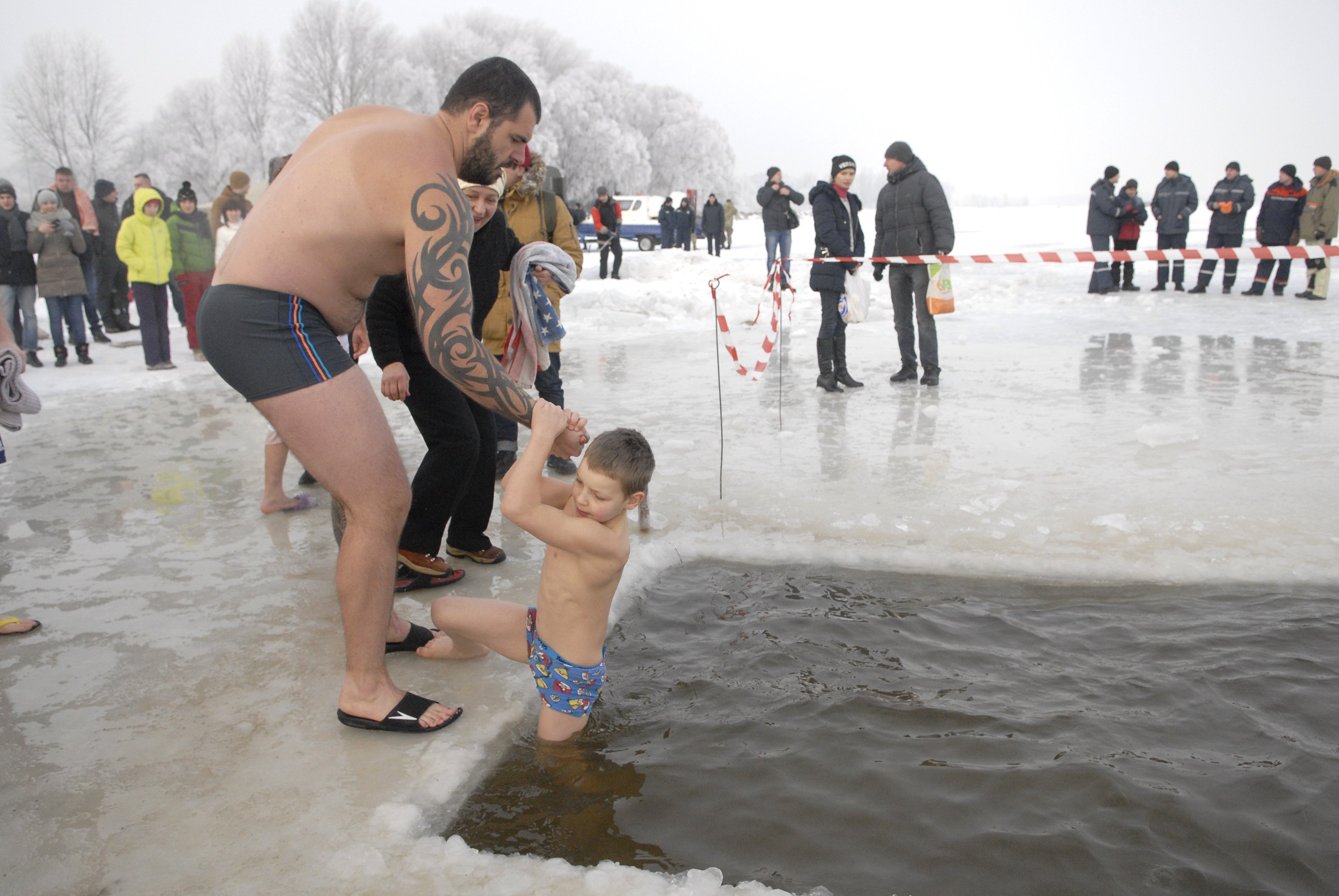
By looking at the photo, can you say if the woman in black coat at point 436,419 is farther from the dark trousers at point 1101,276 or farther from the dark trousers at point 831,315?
the dark trousers at point 1101,276

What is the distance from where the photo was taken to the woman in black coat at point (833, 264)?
727 cm

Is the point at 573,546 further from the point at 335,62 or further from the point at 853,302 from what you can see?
the point at 335,62

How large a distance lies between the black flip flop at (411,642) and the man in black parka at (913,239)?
5.43 metres

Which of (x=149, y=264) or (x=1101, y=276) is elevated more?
(x=149, y=264)

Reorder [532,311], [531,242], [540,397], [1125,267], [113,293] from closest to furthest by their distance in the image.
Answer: [532,311] < [531,242] < [540,397] < [113,293] < [1125,267]

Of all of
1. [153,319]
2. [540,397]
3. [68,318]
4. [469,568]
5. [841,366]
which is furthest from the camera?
[68,318]

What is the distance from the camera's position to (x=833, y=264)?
731cm

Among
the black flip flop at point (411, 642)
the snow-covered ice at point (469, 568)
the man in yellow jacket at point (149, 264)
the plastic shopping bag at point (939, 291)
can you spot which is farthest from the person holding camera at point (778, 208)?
the black flip flop at point (411, 642)

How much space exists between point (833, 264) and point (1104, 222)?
851cm

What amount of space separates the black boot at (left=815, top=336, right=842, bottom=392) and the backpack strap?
284cm

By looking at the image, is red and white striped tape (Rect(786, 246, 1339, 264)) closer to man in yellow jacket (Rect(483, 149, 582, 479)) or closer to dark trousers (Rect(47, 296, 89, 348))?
man in yellow jacket (Rect(483, 149, 582, 479))

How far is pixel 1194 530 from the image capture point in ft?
13.1

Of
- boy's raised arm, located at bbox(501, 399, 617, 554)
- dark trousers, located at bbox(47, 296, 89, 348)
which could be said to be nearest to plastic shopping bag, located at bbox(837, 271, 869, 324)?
boy's raised arm, located at bbox(501, 399, 617, 554)

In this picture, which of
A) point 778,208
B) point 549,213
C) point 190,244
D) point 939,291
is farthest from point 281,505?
point 778,208
